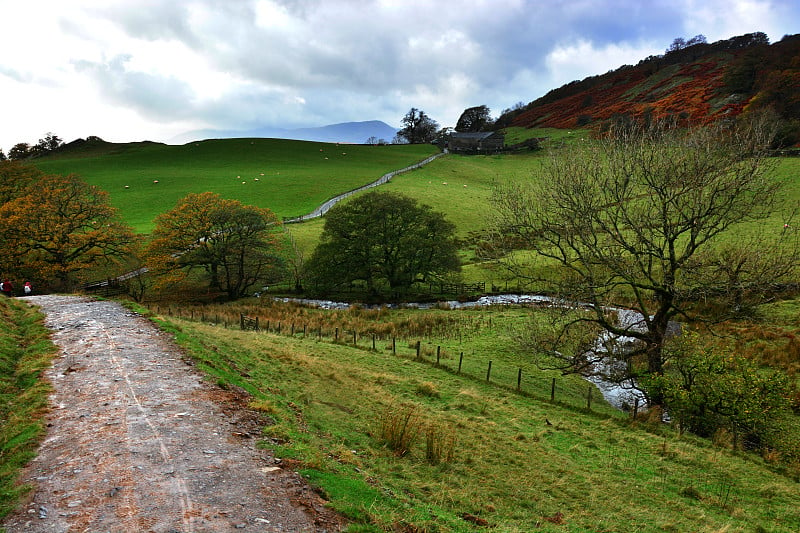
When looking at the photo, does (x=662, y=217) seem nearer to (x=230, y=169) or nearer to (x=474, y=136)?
(x=230, y=169)

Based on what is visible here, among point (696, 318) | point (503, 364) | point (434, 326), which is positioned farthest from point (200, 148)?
point (696, 318)

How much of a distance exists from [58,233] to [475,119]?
134697 mm

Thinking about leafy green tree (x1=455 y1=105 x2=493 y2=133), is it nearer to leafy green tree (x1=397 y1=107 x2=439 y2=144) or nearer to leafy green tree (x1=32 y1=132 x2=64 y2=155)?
leafy green tree (x1=397 y1=107 x2=439 y2=144)

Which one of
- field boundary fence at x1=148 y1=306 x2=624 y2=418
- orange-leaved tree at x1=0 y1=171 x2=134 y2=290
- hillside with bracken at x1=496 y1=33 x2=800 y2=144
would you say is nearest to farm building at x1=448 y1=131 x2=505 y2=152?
hillside with bracken at x1=496 y1=33 x2=800 y2=144

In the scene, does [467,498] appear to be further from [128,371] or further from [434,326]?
[434,326]

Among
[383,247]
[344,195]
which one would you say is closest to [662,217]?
[383,247]

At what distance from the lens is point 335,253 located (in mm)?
41406

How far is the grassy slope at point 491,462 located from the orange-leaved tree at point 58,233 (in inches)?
1104

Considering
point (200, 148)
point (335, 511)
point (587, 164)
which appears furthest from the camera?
point (200, 148)

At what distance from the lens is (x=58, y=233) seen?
3750cm

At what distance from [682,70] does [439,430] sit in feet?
479

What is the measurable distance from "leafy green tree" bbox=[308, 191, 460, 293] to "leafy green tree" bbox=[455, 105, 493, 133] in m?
117

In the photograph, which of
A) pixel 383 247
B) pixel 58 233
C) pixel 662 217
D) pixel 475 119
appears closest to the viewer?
pixel 662 217

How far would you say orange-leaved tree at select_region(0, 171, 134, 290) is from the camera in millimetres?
36325
